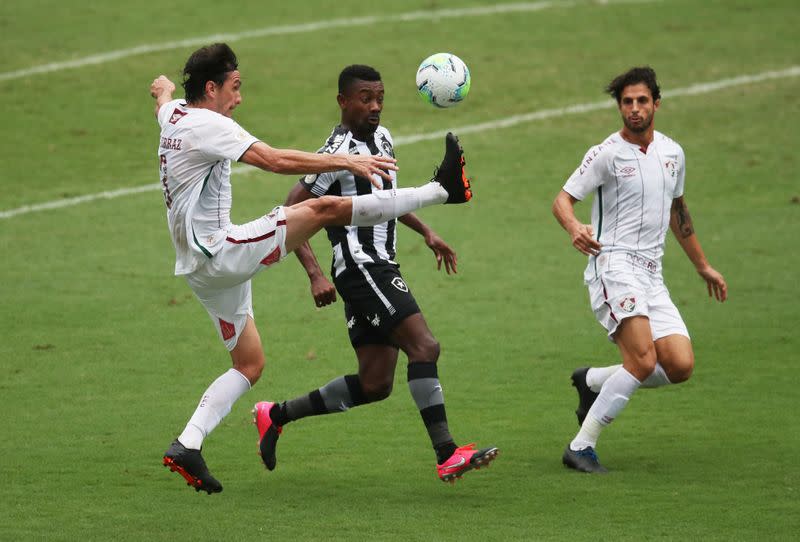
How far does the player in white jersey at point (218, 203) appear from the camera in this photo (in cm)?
748

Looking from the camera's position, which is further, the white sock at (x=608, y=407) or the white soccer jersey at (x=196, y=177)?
the white sock at (x=608, y=407)

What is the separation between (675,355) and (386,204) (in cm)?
218

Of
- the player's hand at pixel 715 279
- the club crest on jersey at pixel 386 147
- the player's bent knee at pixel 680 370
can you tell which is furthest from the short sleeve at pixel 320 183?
the player's hand at pixel 715 279

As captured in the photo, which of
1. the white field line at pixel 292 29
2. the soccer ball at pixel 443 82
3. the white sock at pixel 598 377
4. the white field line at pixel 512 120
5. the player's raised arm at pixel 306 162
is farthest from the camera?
the white field line at pixel 292 29

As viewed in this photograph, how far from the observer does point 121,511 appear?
7566mm

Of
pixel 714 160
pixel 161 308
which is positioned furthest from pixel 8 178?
pixel 714 160

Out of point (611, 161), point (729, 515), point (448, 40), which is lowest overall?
point (729, 515)

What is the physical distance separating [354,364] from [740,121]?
11158 millimetres

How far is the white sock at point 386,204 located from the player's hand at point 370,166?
160mm

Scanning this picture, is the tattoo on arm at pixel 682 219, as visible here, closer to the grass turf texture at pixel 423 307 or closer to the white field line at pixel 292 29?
the grass turf texture at pixel 423 307

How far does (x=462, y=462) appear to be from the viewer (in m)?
7.61

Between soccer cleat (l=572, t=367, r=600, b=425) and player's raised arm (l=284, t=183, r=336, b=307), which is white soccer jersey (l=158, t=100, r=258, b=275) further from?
soccer cleat (l=572, t=367, r=600, b=425)

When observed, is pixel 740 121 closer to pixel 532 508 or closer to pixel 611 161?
pixel 611 161

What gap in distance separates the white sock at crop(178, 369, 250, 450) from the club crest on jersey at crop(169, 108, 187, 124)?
1555mm
